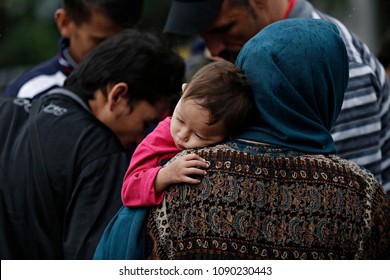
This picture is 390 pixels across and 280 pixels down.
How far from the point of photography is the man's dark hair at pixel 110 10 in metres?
5.19

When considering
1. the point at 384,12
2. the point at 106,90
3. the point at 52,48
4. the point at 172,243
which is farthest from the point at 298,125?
the point at 52,48

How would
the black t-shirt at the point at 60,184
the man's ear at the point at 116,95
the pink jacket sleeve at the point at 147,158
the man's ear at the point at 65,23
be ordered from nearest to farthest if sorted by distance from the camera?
the pink jacket sleeve at the point at 147,158 → the black t-shirt at the point at 60,184 → the man's ear at the point at 116,95 → the man's ear at the point at 65,23

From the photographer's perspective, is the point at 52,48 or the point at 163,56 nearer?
the point at 163,56

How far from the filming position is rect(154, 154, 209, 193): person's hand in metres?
2.67

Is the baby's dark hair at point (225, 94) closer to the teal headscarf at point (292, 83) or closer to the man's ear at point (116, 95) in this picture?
the teal headscarf at point (292, 83)

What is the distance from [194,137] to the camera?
9.04ft

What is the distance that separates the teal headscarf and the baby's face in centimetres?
10

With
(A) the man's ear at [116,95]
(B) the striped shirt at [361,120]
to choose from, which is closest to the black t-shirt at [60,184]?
(A) the man's ear at [116,95]

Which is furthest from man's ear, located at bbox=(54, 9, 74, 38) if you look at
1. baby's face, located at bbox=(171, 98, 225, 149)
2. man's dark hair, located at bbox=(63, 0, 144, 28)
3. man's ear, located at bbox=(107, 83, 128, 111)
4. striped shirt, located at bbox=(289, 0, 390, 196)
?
baby's face, located at bbox=(171, 98, 225, 149)

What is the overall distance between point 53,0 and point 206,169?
1016 centimetres

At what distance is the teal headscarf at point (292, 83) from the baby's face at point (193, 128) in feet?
0.33

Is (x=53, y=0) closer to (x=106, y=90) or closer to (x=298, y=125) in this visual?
(x=106, y=90)

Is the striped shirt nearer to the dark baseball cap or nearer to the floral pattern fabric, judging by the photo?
the dark baseball cap

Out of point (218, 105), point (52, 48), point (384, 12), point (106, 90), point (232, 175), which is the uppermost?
point (218, 105)
